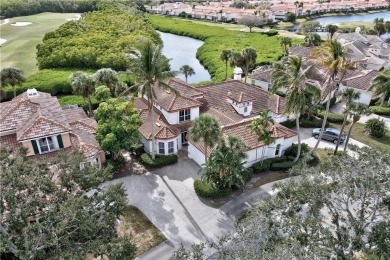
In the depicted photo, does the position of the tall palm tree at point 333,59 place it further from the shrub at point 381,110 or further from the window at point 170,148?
the shrub at point 381,110

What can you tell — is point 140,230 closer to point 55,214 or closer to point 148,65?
point 55,214

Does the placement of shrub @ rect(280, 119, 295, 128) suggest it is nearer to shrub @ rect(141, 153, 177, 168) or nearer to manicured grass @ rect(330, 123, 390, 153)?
manicured grass @ rect(330, 123, 390, 153)

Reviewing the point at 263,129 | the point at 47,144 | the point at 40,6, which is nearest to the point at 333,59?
the point at 263,129

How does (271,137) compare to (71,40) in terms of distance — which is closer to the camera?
(271,137)

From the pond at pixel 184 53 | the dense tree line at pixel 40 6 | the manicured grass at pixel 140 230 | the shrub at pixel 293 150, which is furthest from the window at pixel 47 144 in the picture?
the dense tree line at pixel 40 6

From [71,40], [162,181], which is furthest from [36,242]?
[71,40]

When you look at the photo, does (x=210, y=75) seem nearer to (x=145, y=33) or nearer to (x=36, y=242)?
(x=145, y=33)
